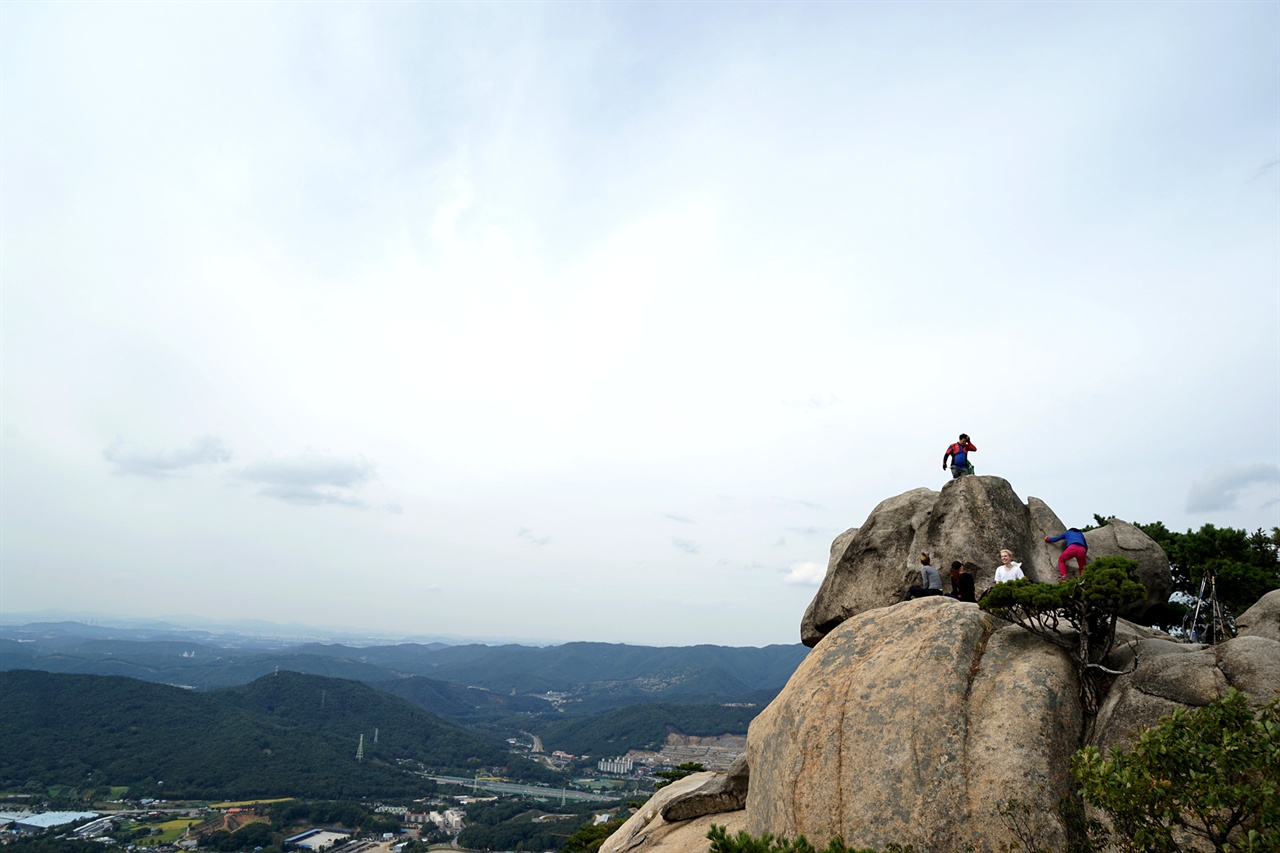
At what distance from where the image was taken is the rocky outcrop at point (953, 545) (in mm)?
22812

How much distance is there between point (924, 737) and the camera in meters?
13.5

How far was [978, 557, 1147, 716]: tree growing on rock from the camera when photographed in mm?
13492

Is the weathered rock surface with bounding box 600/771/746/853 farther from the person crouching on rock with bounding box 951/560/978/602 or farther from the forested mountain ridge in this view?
the forested mountain ridge

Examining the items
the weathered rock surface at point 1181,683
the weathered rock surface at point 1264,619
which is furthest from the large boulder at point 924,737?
the weathered rock surface at point 1264,619

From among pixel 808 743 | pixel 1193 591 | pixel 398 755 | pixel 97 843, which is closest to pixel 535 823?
pixel 97 843

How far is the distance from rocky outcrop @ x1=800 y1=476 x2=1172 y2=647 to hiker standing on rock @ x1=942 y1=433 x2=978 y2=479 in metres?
1.19

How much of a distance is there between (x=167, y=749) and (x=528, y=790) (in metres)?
88.7

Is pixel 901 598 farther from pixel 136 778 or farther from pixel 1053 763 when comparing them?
pixel 136 778

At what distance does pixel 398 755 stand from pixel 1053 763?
728 ft

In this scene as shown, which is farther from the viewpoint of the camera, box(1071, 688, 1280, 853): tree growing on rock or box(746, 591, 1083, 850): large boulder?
box(746, 591, 1083, 850): large boulder

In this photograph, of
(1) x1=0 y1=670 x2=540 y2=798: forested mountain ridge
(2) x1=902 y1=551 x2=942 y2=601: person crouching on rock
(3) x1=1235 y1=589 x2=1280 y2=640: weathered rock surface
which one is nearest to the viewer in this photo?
(3) x1=1235 y1=589 x2=1280 y2=640: weathered rock surface

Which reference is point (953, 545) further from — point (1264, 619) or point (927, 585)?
point (1264, 619)

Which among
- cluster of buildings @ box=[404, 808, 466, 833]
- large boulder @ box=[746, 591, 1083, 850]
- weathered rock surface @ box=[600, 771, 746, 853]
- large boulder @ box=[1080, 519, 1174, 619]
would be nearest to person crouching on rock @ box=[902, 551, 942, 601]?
large boulder @ box=[746, 591, 1083, 850]

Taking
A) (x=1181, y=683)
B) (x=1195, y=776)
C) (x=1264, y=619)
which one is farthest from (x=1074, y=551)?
(x=1195, y=776)
